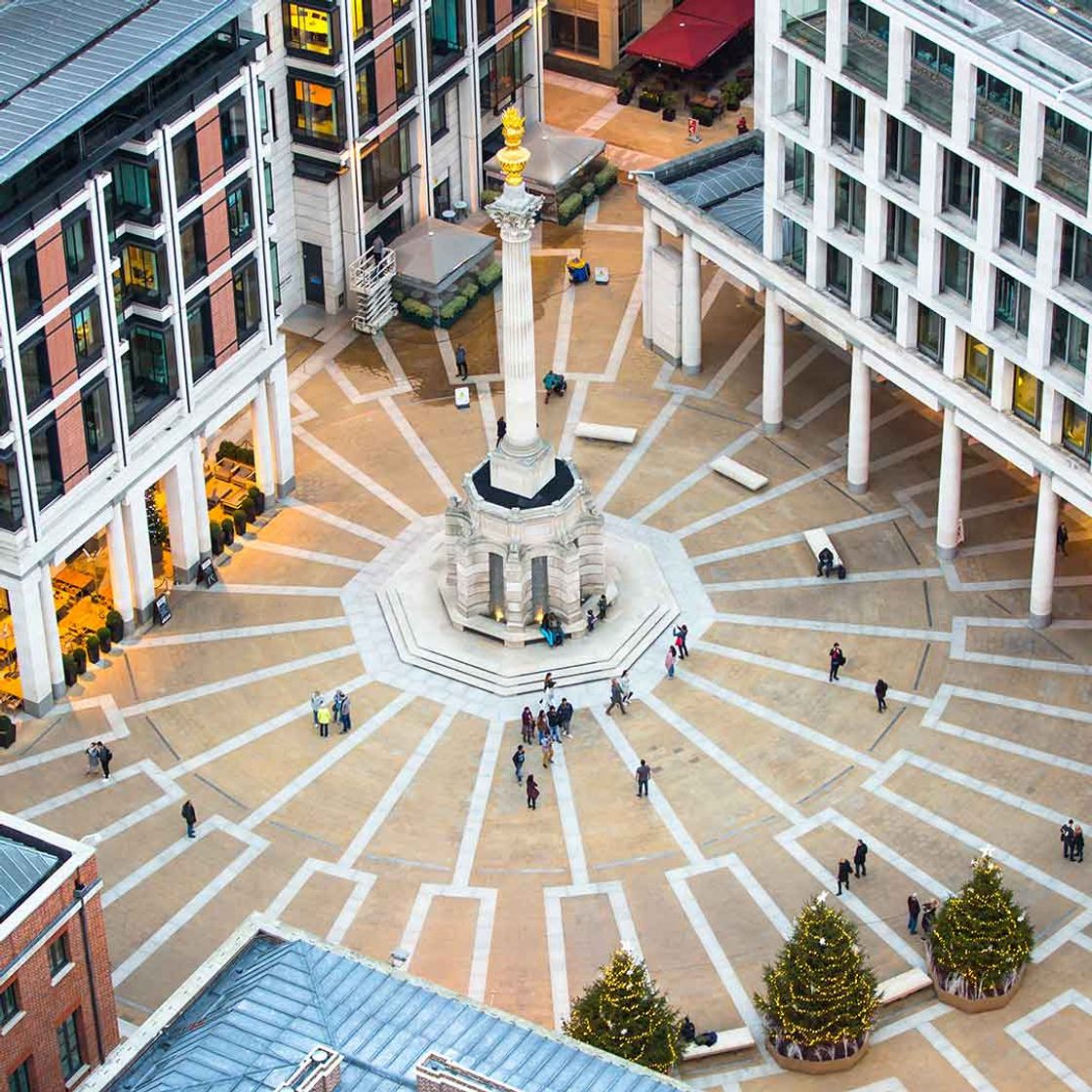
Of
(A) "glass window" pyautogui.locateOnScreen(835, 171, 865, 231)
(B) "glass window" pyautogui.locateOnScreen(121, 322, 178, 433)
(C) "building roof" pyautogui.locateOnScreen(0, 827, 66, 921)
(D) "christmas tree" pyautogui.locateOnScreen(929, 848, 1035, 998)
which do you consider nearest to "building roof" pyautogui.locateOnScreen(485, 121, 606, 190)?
(A) "glass window" pyautogui.locateOnScreen(835, 171, 865, 231)

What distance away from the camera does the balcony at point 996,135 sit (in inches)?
4491

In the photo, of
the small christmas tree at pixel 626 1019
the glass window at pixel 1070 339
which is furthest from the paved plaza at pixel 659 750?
the glass window at pixel 1070 339

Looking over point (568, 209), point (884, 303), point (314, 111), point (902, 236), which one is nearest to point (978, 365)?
point (902, 236)

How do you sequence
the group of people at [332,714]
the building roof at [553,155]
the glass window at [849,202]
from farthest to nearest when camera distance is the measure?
the building roof at [553,155] < the glass window at [849,202] < the group of people at [332,714]

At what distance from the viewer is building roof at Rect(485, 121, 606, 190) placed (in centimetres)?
15562

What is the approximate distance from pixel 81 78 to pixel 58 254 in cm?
734

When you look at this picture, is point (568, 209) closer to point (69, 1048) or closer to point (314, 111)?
point (314, 111)

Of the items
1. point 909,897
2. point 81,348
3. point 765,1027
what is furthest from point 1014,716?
point 81,348

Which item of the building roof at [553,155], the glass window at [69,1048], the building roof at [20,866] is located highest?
the building roof at [20,866]

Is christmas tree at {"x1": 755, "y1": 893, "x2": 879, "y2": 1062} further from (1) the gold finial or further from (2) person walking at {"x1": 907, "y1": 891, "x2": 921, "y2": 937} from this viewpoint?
(1) the gold finial

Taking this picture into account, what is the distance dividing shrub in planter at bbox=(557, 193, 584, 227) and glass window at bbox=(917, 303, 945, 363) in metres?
35.2

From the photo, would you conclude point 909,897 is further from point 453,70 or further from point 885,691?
point 453,70

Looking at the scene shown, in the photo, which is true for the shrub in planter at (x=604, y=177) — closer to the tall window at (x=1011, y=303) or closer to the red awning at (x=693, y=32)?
the red awning at (x=693, y=32)

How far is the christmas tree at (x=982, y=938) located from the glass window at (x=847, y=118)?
1392 inches
